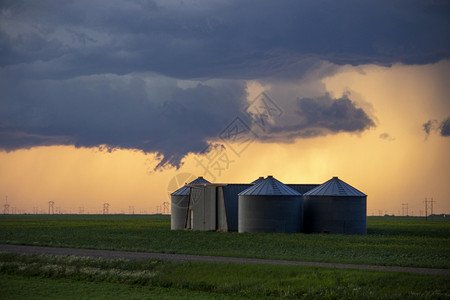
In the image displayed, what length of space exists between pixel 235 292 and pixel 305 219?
1987 inches

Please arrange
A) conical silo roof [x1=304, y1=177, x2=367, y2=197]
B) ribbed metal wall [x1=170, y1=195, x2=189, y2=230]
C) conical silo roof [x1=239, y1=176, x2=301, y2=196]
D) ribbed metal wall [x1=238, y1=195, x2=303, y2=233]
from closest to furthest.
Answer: ribbed metal wall [x1=238, y1=195, x2=303, y2=233] < conical silo roof [x1=239, y1=176, x2=301, y2=196] < conical silo roof [x1=304, y1=177, x2=367, y2=197] < ribbed metal wall [x1=170, y1=195, x2=189, y2=230]

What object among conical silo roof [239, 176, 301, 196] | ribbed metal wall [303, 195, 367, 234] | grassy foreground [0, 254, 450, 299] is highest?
conical silo roof [239, 176, 301, 196]

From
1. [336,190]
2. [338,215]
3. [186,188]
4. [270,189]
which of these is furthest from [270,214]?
[186,188]

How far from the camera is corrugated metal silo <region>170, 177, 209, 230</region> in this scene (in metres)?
92.5

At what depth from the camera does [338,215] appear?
78.4 metres

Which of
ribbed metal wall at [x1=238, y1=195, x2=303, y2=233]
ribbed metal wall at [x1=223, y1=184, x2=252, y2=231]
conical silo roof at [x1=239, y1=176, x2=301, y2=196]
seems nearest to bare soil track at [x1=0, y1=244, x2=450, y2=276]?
ribbed metal wall at [x1=238, y1=195, x2=303, y2=233]

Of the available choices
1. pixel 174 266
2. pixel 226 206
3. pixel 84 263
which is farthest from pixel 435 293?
pixel 226 206

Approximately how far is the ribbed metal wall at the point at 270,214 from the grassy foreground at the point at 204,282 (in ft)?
127

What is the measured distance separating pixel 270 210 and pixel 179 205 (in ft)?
67.9

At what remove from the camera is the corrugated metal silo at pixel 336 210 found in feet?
257

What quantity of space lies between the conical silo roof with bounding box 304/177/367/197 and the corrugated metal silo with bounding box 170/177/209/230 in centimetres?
1995

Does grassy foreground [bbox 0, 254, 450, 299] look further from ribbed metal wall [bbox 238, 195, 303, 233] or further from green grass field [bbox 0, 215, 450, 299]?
ribbed metal wall [bbox 238, 195, 303, 233]

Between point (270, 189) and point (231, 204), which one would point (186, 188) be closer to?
point (231, 204)

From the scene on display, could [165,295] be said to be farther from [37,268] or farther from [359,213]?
[359,213]
